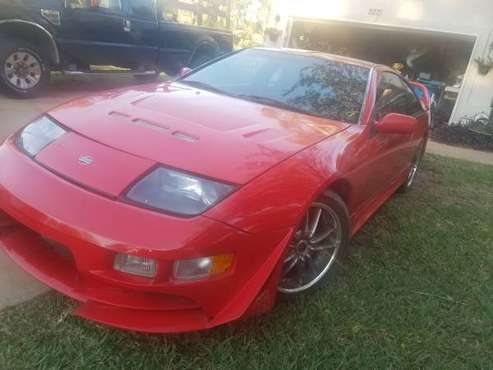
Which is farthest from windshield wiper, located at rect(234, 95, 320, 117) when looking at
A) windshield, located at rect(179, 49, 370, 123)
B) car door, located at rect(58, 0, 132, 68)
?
car door, located at rect(58, 0, 132, 68)

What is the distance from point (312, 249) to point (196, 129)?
0.93 metres

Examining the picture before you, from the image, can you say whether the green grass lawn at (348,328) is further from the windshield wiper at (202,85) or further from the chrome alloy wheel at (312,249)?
the windshield wiper at (202,85)

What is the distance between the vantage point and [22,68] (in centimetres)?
600

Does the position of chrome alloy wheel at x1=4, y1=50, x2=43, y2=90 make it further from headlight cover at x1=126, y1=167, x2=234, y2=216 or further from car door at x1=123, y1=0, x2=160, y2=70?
headlight cover at x1=126, y1=167, x2=234, y2=216

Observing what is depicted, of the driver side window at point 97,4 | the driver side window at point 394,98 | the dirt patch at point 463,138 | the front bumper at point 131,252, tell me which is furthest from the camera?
the dirt patch at point 463,138

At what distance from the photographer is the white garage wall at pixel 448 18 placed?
320 inches

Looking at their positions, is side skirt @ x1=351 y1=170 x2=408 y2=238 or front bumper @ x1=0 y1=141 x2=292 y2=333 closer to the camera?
front bumper @ x1=0 y1=141 x2=292 y2=333

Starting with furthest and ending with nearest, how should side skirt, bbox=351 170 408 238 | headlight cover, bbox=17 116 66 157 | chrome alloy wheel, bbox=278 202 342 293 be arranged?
side skirt, bbox=351 170 408 238 → chrome alloy wheel, bbox=278 202 342 293 → headlight cover, bbox=17 116 66 157

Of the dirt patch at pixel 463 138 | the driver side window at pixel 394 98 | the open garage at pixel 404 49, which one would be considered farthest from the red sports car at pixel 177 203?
the open garage at pixel 404 49

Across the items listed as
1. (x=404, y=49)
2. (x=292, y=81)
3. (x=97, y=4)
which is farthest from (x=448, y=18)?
(x=292, y=81)

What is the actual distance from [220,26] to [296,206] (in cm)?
779

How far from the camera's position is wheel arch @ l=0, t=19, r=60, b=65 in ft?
18.9

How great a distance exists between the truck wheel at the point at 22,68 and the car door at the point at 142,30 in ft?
5.05

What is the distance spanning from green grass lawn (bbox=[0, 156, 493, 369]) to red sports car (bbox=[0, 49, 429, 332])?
22cm
